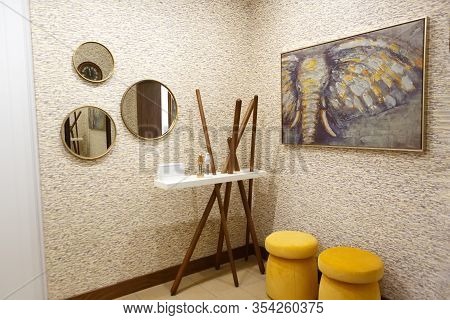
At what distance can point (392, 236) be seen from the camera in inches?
71.1

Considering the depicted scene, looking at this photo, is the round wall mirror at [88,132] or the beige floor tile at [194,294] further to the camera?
the beige floor tile at [194,294]

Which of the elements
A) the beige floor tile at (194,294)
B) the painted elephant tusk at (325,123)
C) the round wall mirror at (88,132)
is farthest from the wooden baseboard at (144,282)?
the painted elephant tusk at (325,123)

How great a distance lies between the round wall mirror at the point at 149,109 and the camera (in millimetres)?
2043

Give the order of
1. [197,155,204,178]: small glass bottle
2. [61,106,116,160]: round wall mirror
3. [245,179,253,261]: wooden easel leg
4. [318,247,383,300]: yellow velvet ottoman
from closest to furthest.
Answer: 1. [318,247,383,300]: yellow velvet ottoman
2. [61,106,116,160]: round wall mirror
3. [197,155,204,178]: small glass bottle
4. [245,179,253,261]: wooden easel leg

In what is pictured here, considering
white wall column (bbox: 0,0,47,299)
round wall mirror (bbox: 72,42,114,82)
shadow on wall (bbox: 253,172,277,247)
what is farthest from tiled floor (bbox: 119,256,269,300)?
round wall mirror (bbox: 72,42,114,82)

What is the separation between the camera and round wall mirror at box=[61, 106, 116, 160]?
5.98 feet

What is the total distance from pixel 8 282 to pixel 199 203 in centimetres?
127

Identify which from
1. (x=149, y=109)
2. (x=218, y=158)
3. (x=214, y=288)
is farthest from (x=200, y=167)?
(x=214, y=288)

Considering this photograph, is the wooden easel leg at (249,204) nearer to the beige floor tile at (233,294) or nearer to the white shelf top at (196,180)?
the white shelf top at (196,180)

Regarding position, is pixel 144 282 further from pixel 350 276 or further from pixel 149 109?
pixel 350 276

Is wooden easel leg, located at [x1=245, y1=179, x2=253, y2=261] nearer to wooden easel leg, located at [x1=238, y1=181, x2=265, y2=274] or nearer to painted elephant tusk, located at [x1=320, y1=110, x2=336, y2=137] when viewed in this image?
wooden easel leg, located at [x1=238, y1=181, x2=265, y2=274]

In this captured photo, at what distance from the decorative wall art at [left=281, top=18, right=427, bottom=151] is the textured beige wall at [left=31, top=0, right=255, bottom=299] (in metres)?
0.58

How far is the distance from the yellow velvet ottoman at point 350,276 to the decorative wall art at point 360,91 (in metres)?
0.66

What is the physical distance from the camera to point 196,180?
2068 millimetres
